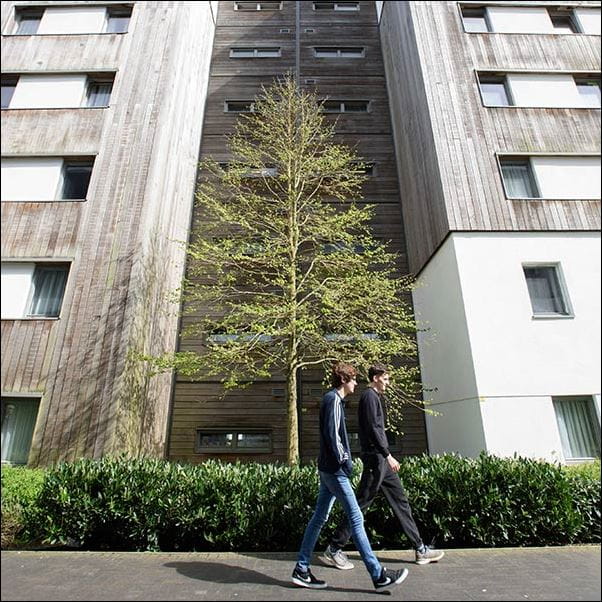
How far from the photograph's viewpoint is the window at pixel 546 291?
28.8 feet

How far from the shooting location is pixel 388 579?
3.69 metres

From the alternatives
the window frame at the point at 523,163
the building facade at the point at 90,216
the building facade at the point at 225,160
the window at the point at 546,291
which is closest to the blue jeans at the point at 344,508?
the building facade at the point at 225,160

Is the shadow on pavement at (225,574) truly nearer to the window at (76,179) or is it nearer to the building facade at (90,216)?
the building facade at (90,216)

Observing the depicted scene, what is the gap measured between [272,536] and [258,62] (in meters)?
17.0

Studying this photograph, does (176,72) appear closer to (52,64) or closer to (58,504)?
(52,64)

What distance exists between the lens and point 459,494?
5.29 metres

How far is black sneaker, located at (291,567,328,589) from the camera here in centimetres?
381

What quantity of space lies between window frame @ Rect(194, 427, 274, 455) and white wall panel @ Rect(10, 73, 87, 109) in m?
9.46

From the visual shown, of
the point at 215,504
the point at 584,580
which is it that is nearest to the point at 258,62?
the point at 215,504

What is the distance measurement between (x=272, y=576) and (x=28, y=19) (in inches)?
633

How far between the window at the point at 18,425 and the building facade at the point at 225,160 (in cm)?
4

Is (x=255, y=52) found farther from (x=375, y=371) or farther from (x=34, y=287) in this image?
(x=375, y=371)

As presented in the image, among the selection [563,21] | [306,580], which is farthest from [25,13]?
[563,21]

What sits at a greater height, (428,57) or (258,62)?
(258,62)
